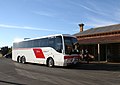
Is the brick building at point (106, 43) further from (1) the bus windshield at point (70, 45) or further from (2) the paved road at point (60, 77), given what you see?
(2) the paved road at point (60, 77)

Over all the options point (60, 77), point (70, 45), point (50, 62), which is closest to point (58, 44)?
point (70, 45)

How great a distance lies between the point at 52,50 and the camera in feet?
74.3

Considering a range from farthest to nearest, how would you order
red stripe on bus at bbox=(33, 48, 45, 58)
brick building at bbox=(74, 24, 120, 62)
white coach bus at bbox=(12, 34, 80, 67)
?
1. brick building at bbox=(74, 24, 120, 62)
2. red stripe on bus at bbox=(33, 48, 45, 58)
3. white coach bus at bbox=(12, 34, 80, 67)

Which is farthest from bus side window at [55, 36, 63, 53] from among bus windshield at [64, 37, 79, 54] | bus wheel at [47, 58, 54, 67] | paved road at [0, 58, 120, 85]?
paved road at [0, 58, 120, 85]

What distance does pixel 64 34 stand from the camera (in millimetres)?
21906

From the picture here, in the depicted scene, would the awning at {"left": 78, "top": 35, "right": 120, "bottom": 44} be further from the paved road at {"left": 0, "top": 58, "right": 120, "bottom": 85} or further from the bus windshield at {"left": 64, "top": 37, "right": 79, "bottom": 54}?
the paved road at {"left": 0, "top": 58, "right": 120, "bottom": 85}

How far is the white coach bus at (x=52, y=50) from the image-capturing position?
21.4 meters

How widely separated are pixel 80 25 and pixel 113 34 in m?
17.3

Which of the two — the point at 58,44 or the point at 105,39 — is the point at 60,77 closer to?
the point at 58,44

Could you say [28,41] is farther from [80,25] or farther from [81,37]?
[80,25]

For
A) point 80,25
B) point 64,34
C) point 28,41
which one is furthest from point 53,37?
point 80,25

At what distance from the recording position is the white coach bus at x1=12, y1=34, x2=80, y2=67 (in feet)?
70.1

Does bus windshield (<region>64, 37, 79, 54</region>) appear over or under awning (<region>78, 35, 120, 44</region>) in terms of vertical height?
under

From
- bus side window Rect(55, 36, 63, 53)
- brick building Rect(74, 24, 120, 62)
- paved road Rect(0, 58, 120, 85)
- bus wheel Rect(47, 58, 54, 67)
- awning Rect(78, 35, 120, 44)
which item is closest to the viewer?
paved road Rect(0, 58, 120, 85)
